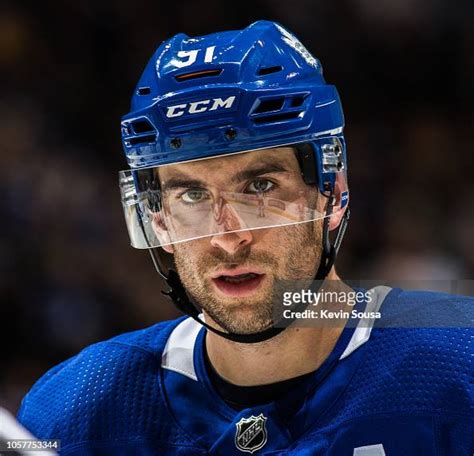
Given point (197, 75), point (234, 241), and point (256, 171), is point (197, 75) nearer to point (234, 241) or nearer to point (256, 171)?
point (256, 171)

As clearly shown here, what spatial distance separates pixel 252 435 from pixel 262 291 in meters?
0.33

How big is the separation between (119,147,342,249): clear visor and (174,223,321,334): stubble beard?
0.12 ft

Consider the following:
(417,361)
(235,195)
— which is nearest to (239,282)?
(235,195)

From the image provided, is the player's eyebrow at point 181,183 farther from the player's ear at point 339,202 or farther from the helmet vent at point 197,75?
the player's ear at point 339,202

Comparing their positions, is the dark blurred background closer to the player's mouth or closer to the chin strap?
the chin strap

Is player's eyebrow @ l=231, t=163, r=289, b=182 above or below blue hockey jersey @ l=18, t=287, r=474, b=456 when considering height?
above

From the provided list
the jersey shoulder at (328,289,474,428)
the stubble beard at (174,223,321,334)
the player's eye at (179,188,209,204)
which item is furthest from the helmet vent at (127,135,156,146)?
the jersey shoulder at (328,289,474,428)

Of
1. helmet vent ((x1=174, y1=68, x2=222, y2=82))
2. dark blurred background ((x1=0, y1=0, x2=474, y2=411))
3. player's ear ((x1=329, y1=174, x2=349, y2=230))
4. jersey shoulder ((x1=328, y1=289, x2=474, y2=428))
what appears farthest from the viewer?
dark blurred background ((x1=0, y1=0, x2=474, y2=411))

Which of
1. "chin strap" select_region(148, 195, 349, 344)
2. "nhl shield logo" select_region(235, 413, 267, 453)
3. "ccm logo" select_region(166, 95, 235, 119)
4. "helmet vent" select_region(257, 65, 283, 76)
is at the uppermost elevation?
"helmet vent" select_region(257, 65, 283, 76)

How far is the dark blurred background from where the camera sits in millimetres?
4051

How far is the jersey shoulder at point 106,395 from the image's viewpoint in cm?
217

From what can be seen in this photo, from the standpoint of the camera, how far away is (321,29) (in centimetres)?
453

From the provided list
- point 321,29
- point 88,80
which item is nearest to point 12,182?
point 88,80

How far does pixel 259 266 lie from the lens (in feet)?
6.35
